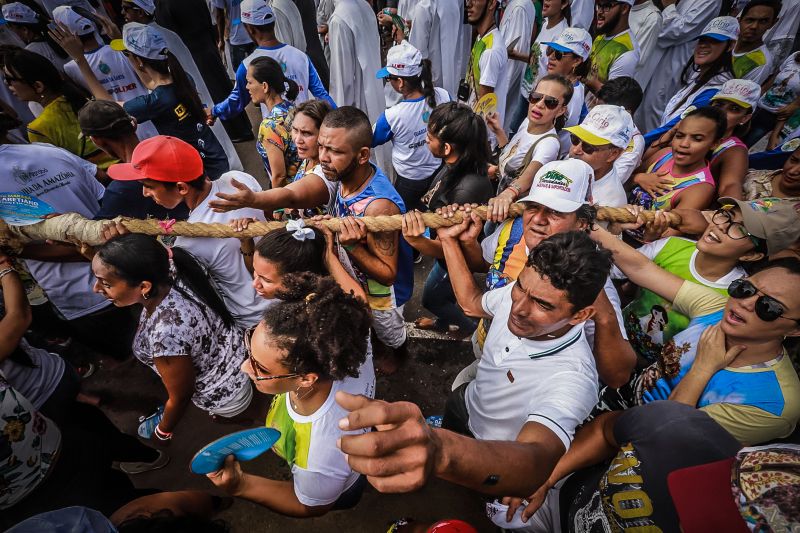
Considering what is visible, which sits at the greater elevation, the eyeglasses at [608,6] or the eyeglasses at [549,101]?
the eyeglasses at [608,6]

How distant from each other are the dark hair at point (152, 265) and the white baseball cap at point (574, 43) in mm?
4464

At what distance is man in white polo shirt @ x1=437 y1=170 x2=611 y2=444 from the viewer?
1.66m

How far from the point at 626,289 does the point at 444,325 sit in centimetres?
185

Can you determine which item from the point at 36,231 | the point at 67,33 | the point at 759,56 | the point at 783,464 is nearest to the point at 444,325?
the point at 783,464

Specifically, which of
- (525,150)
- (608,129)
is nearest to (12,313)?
(525,150)

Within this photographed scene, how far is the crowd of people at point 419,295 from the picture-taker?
1.49 meters

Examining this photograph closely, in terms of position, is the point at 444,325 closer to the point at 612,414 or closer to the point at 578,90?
the point at 612,414

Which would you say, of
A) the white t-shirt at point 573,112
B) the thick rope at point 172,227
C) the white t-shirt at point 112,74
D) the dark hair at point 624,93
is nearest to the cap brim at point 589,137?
the thick rope at point 172,227

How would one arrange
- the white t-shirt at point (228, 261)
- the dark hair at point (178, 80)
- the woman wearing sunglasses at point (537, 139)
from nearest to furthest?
the white t-shirt at point (228, 261), the woman wearing sunglasses at point (537, 139), the dark hair at point (178, 80)

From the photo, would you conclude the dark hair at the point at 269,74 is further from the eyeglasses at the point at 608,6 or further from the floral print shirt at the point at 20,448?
the eyeglasses at the point at 608,6

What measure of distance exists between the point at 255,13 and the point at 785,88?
6.23 meters

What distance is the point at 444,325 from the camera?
13.1ft

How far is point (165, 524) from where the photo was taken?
1.69 meters

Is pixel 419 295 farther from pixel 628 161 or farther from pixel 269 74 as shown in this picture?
pixel 269 74
